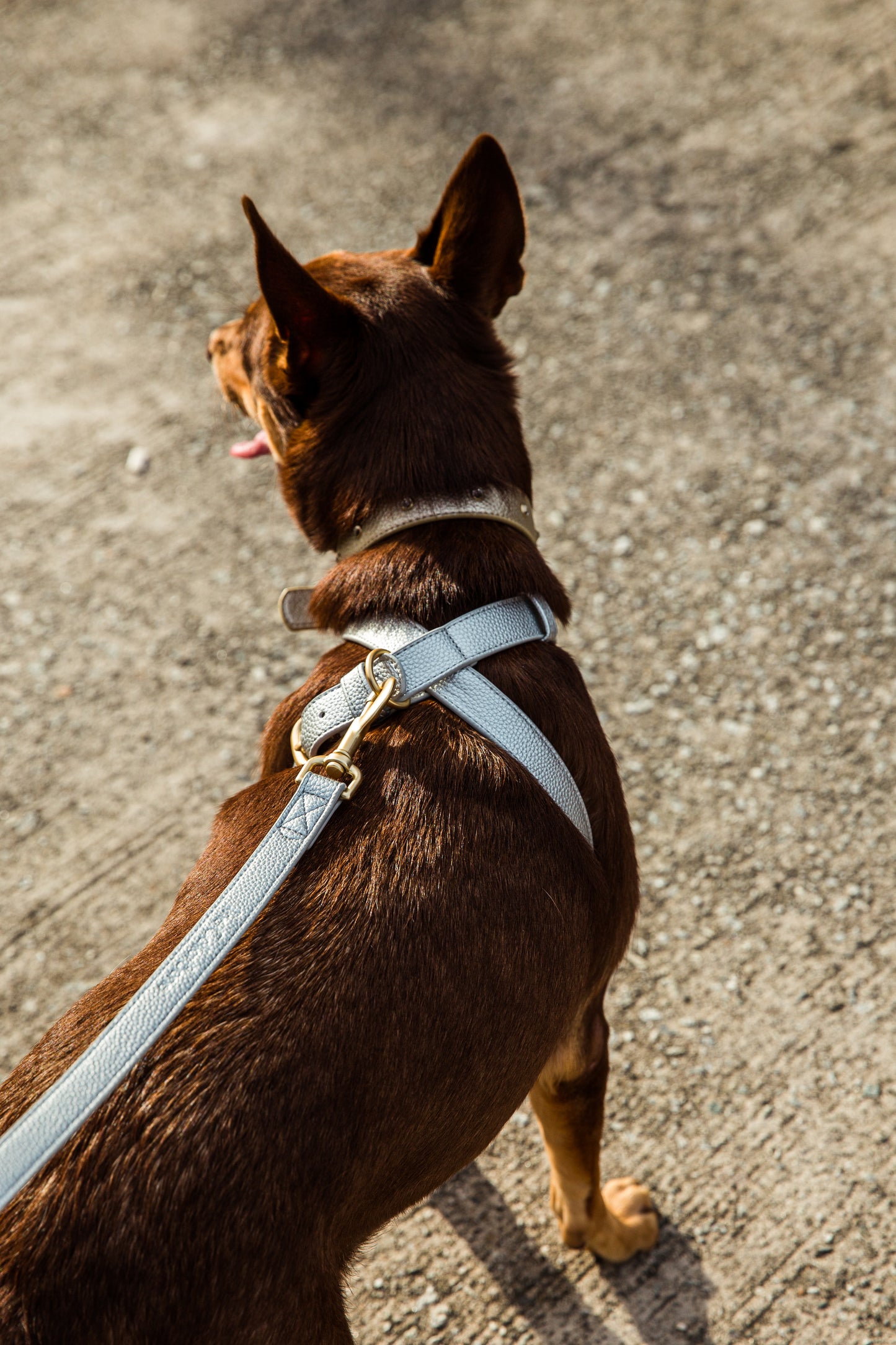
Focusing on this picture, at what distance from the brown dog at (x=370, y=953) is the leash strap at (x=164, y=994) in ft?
0.16

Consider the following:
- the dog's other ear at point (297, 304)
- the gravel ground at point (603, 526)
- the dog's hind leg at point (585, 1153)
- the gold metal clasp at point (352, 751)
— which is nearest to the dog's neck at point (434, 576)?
the gold metal clasp at point (352, 751)

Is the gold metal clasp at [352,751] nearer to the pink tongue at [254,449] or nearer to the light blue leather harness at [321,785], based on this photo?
the light blue leather harness at [321,785]

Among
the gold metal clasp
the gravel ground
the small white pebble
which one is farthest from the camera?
the small white pebble

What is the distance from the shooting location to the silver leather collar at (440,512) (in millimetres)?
1925

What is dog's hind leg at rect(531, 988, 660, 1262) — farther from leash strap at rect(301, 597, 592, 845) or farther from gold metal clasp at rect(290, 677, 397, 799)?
gold metal clasp at rect(290, 677, 397, 799)

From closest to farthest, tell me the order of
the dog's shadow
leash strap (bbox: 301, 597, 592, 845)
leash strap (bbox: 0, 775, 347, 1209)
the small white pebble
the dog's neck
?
leash strap (bbox: 0, 775, 347, 1209), leash strap (bbox: 301, 597, 592, 845), the dog's neck, the dog's shadow, the small white pebble

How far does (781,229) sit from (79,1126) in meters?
4.12

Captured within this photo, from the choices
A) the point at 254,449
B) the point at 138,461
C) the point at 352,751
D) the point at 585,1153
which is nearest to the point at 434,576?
the point at 352,751

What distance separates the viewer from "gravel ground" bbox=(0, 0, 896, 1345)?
237cm

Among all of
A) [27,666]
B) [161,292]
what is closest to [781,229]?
[161,292]

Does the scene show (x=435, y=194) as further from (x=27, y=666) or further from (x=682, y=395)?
(x=27, y=666)

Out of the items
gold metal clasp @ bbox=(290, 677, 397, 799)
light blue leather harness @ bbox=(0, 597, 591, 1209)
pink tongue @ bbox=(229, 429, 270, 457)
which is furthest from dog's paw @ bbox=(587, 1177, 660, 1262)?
pink tongue @ bbox=(229, 429, 270, 457)

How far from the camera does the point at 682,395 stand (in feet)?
12.4

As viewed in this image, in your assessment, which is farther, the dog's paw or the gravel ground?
the gravel ground
